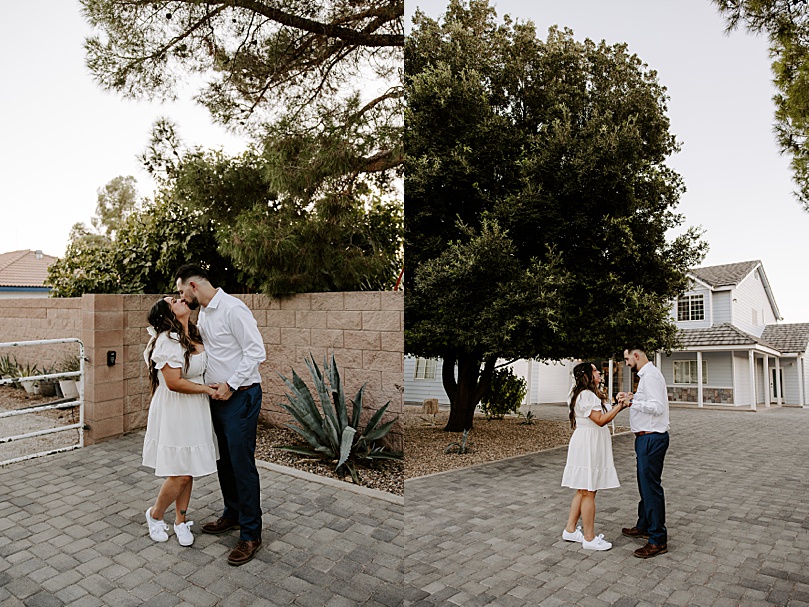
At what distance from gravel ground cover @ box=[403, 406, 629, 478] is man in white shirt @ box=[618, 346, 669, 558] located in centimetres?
140

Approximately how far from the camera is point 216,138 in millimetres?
4023

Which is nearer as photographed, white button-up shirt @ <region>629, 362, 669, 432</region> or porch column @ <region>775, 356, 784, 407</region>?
white button-up shirt @ <region>629, 362, 669, 432</region>

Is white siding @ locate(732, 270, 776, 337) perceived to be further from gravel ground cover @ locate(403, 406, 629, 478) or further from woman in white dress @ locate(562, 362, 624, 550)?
gravel ground cover @ locate(403, 406, 629, 478)

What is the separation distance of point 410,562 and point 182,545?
103 centimetres

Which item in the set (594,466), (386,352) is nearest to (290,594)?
(594,466)

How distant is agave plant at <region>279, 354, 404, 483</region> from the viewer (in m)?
3.63

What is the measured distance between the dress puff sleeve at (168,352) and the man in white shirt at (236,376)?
116 mm

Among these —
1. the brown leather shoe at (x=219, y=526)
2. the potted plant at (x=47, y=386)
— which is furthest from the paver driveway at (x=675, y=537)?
the potted plant at (x=47, y=386)

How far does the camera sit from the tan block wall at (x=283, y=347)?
3.91 m

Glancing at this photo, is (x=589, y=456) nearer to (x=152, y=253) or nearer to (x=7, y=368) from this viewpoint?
(x=152, y=253)

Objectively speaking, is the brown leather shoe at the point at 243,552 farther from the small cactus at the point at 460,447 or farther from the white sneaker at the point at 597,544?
the small cactus at the point at 460,447

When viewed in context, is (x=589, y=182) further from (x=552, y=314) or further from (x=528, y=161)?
(x=552, y=314)

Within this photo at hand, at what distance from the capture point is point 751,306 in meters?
2.73

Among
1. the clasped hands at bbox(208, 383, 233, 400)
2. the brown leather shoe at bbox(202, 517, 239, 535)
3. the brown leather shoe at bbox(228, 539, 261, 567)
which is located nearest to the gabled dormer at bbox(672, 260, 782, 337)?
the clasped hands at bbox(208, 383, 233, 400)
